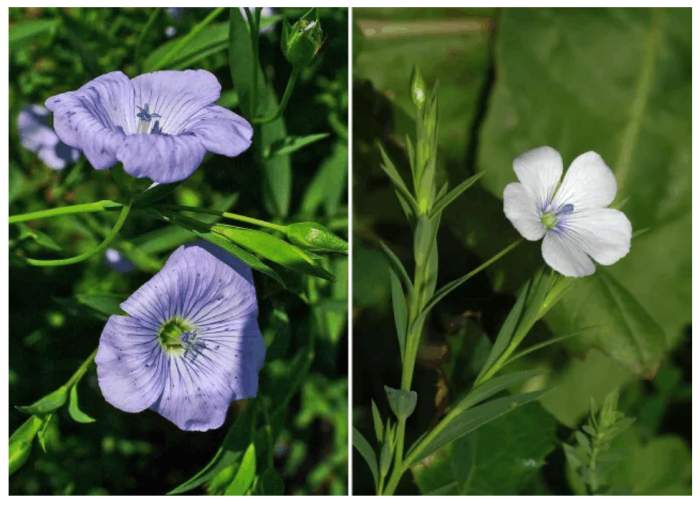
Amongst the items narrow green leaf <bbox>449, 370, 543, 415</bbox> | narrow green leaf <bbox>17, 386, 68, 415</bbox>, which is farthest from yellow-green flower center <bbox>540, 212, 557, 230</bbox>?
narrow green leaf <bbox>17, 386, 68, 415</bbox>

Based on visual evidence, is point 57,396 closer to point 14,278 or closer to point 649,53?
point 14,278

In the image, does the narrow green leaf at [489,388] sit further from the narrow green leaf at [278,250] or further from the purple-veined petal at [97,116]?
the purple-veined petal at [97,116]

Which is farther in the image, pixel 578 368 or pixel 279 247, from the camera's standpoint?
pixel 578 368

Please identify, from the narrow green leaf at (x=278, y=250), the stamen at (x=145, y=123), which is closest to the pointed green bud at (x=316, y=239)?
the narrow green leaf at (x=278, y=250)
